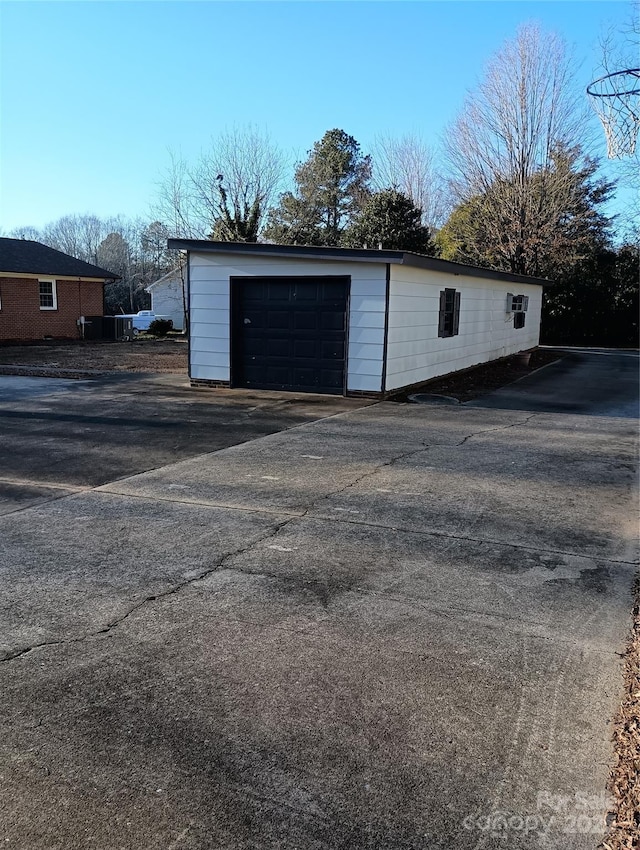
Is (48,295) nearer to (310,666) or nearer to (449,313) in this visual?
(449,313)

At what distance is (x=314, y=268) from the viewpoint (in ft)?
40.5

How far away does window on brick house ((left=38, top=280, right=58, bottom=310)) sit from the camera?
88.1 feet

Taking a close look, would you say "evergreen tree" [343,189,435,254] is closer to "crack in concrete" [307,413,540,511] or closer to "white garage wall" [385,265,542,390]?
"white garage wall" [385,265,542,390]

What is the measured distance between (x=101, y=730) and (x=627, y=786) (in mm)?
1964

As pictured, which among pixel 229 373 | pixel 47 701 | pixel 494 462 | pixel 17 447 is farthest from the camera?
pixel 229 373

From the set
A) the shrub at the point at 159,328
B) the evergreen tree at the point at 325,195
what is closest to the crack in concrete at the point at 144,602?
the shrub at the point at 159,328

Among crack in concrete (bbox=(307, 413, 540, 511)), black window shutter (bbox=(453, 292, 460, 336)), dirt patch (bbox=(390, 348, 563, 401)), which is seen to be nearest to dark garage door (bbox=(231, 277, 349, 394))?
dirt patch (bbox=(390, 348, 563, 401))

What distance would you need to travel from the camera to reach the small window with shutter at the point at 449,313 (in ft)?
48.4

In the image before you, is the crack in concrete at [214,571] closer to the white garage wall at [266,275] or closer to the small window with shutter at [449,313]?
the white garage wall at [266,275]

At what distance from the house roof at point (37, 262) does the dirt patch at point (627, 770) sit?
2628 centimetres

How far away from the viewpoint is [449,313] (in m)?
15.4

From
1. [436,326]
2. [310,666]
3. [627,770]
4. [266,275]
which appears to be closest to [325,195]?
[436,326]

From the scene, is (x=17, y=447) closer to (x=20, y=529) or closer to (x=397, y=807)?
(x=20, y=529)

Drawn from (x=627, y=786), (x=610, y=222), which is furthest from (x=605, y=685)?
(x=610, y=222)
